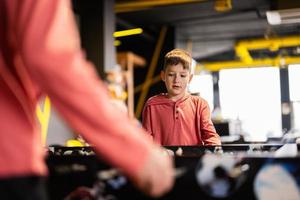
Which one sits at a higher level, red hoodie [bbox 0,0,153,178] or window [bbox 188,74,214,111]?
red hoodie [bbox 0,0,153,178]

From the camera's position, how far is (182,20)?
8.39 m

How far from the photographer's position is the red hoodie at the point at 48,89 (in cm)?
63

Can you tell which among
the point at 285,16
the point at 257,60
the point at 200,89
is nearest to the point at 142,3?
the point at 285,16

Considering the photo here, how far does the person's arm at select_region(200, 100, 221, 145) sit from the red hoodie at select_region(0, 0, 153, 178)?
132cm

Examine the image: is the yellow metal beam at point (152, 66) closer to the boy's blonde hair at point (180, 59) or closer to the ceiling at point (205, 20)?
the ceiling at point (205, 20)

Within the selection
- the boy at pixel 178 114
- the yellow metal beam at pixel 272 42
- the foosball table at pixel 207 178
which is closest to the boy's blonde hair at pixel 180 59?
the boy at pixel 178 114

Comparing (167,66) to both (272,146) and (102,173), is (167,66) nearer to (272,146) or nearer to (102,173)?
(272,146)

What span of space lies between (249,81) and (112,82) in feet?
15.2

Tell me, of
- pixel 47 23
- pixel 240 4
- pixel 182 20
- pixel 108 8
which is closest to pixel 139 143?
pixel 47 23

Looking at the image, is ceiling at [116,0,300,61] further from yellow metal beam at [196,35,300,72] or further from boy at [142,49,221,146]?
boy at [142,49,221,146]

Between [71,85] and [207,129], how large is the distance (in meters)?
1.42

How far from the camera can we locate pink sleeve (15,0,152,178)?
631 millimetres

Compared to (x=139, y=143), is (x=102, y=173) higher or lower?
lower

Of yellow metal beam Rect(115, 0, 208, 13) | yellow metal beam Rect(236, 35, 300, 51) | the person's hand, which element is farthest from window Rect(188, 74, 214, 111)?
yellow metal beam Rect(236, 35, 300, 51)
